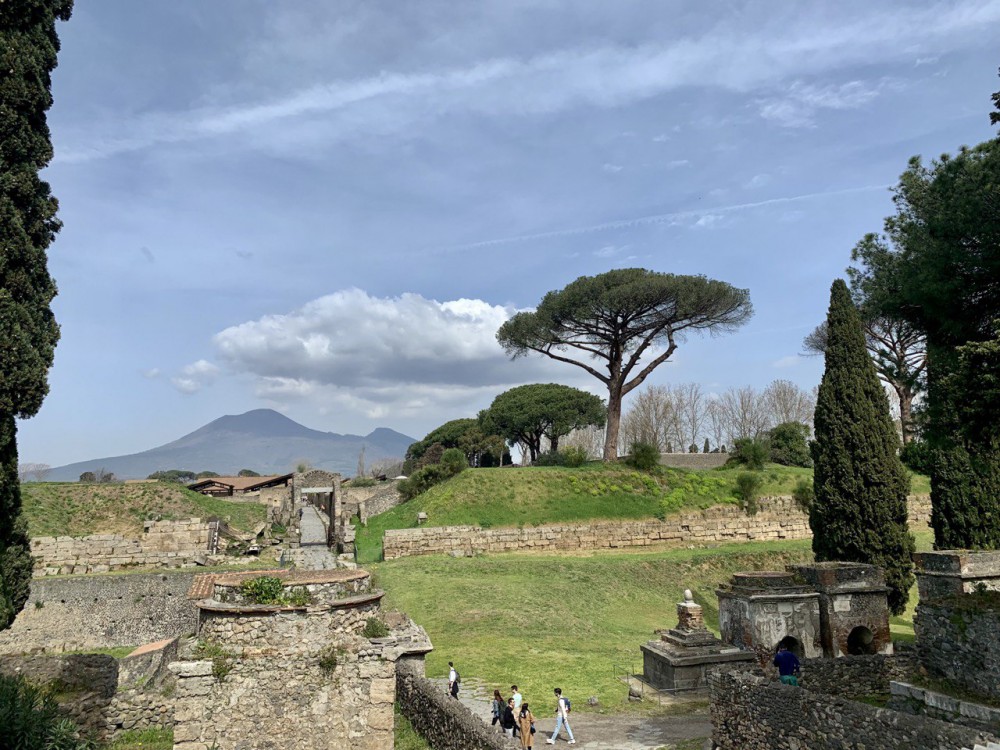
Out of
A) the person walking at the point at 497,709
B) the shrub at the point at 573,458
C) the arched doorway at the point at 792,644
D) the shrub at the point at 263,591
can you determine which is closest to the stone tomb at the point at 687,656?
the arched doorway at the point at 792,644

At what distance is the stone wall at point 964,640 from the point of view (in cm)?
907

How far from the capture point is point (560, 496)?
1374 inches

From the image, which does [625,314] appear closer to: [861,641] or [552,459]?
[552,459]

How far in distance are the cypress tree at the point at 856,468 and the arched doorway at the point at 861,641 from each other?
5.50m

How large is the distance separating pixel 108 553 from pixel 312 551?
27.7 feet

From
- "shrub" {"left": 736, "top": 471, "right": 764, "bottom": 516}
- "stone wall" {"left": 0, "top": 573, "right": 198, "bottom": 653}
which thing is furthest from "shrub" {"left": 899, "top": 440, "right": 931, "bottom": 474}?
"stone wall" {"left": 0, "top": 573, "right": 198, "bottom": 653}

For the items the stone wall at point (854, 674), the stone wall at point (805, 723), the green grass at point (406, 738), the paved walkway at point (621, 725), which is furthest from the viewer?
the stone wall at point (854, 674)

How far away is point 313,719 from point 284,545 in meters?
24.7

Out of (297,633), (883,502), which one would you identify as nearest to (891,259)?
(883,502)

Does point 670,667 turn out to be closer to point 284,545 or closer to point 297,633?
point 297,633

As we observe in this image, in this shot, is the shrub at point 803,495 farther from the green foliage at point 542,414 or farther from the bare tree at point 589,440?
the bare tree at point 589,440

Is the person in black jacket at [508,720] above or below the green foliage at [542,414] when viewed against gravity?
below

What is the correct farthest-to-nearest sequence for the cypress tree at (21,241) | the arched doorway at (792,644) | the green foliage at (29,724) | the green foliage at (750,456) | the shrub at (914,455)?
1. the green foliage at (750,456)
2. the shrub at (914,455)
3. the arched doorway at (792,644)
4. the cypress tree at (21,241)
5. the green foliage at (29,724)

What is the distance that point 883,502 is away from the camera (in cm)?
2086
